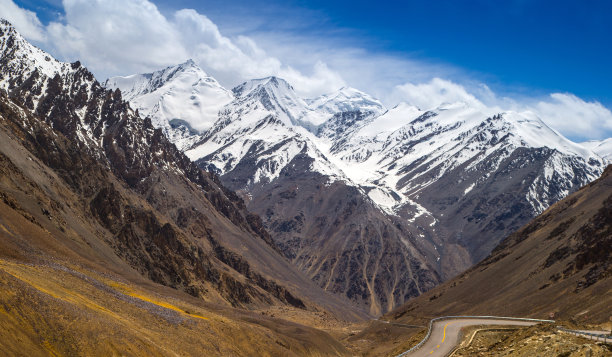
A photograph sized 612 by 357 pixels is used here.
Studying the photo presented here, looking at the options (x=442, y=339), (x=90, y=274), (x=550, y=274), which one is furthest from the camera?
(x=550, y=274)

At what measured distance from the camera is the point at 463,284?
591 ft

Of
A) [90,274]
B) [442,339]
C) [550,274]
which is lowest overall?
[442,339]

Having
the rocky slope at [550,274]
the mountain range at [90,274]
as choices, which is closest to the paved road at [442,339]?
the rocky slope at [550,274]

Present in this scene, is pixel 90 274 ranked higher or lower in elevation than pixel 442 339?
higher

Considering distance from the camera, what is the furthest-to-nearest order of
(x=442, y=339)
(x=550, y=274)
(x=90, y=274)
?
(x=550, y=274) → (x=90, y=274) → (x=442, y=339)

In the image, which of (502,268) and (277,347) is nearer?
(277,347)

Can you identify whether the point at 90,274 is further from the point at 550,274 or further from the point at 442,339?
the point at 550,274

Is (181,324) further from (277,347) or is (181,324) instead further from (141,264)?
(141,264)

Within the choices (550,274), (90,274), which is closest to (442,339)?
(90,274)

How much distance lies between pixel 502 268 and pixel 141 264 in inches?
4156

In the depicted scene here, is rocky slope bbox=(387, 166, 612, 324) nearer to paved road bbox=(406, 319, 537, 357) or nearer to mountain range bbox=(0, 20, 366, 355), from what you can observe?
paved road bbox=(406, 319, 537, 357)

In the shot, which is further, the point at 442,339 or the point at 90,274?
the point at 90,274

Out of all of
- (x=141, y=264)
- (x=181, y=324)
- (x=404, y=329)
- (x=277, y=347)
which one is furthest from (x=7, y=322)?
(x=141, y=264)

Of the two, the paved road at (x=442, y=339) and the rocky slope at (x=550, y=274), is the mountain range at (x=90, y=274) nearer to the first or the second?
the paved road at (x=442, y=339)
